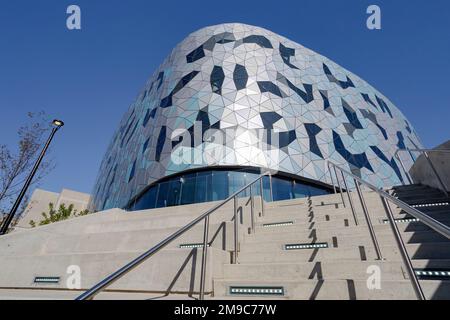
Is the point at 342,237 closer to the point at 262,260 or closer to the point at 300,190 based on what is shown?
the point at 262,260

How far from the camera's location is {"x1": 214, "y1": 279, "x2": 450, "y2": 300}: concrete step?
2.39m

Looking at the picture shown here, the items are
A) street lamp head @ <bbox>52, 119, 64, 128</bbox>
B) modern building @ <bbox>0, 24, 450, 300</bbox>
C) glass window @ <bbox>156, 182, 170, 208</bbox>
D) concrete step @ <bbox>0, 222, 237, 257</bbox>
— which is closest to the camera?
modern building @ <bbox>0, 24, 450, 300</bbox>

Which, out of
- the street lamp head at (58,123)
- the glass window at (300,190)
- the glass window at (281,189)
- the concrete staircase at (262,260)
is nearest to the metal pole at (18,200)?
the street lamp head at (58,123)

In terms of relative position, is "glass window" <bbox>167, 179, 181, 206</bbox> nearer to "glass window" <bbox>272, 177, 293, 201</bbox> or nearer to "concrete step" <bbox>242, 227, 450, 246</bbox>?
"glass window" <bbox>272, 177, 293, 201</bbox>

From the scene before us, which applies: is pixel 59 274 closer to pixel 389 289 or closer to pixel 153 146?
pixel 389 289

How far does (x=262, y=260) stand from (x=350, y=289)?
4.80 ft

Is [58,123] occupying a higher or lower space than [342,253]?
higher

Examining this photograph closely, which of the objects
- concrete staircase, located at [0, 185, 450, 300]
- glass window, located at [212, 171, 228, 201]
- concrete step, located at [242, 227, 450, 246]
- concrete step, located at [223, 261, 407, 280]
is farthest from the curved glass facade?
concrete step, located at [223, 261, 407, 280]

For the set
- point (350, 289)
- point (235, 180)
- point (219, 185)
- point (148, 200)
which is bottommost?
point (350, 289)

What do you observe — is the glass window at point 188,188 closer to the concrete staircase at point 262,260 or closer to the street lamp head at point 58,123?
the street lamp head at point 58,123

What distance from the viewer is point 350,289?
264 centimetres

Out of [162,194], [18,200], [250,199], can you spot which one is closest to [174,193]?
[162,194]

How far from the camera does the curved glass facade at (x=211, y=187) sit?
51.4 ft

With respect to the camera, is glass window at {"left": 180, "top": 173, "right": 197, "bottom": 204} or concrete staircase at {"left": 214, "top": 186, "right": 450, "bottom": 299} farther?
glass window at {"left": 180, "top": 173, "right": 197, "bottom": 204}
